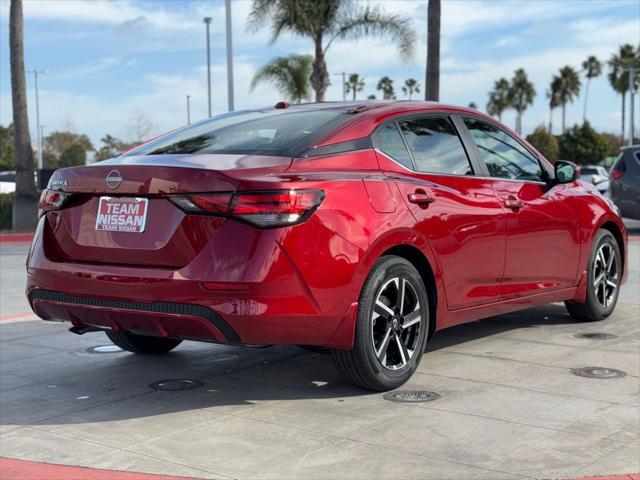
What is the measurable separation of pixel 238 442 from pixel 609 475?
168cm

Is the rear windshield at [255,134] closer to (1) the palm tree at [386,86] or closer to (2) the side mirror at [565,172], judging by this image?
(2) the side mirror at [565,172]

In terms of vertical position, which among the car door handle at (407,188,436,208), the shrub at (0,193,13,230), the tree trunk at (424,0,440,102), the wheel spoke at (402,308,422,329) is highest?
the tree trunk at (424,0,440,102)

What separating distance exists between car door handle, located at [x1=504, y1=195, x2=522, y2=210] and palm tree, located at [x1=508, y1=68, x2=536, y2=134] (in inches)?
4154

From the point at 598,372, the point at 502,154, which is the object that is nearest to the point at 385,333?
the point at 598,372

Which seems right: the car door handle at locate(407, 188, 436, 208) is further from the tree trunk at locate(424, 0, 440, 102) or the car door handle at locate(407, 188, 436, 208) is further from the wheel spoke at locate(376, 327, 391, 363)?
the tree trunk at locate(424, 0, 440, 102)

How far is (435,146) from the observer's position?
19.5 feet

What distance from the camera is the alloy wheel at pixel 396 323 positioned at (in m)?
5.25

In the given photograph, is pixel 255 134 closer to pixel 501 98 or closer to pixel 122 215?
pixel 122 215

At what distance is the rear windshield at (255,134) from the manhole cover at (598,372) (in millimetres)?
2117

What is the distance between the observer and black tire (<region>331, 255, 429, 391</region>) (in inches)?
200

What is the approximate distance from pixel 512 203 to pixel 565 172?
3.03ft

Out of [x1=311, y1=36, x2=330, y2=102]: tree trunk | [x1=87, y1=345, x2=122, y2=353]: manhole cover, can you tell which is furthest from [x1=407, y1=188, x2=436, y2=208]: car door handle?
[x1=311, y1=36, x2=330, y2=102]: tree trunk

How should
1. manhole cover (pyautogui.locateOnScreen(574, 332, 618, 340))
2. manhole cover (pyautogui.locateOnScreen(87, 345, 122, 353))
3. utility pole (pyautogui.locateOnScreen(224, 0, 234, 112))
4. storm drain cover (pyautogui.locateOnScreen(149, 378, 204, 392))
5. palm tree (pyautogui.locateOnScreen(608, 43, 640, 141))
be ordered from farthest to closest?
palm tree (pyautogui.locateOnScreen(608, 43, 640, 141)) < utility pole (pyautogui.locateOnScreen(224, 0, 234, 112)) < manhole cover (pyautogui.locateOnScreen(574, 332, 618, 340)) < manhole cover (pyautogui.locateOnScreen(87, 345, 122, 353)) < storm drain cover (pyautogui.locateOnScreen(149, 378, 204, 392))

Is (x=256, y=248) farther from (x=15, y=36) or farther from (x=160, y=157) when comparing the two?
(x=15, y=36)
